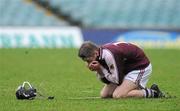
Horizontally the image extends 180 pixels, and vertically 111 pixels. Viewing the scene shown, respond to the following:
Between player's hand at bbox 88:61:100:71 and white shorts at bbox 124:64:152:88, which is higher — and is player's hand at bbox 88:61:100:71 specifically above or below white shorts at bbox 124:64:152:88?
above

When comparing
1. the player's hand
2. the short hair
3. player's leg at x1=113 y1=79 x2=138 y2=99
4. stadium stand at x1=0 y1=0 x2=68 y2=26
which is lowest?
player's leg at x1=113 y1=79 x2=138 y2=99

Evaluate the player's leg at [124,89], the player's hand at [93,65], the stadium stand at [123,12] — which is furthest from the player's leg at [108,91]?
the stadium stand at [123,12]

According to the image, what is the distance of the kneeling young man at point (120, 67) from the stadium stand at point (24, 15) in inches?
913

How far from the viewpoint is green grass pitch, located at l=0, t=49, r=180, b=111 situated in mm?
11250

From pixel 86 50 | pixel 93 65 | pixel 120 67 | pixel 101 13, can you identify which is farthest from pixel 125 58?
pixel 101 13

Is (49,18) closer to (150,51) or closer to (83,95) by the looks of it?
(150,51)

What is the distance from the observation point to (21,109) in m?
10.9

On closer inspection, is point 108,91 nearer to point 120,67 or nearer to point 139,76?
point 139,76

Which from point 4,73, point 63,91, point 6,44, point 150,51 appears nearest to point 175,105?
point 63,91

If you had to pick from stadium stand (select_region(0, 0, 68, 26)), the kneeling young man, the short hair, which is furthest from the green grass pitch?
stadium stand (select_region(0, 0, 68, 26))

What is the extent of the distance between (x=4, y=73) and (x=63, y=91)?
214 inches

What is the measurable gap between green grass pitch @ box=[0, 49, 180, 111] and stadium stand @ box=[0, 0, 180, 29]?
5.62 m

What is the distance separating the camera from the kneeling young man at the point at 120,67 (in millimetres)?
12039

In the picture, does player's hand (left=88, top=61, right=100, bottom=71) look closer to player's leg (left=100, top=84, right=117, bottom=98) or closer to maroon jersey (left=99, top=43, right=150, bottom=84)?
maroon jersey (left=99, top=43, right=150, bottom=84)
